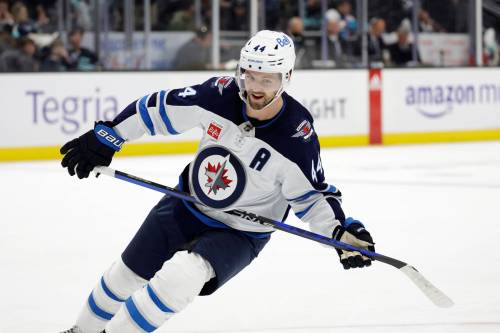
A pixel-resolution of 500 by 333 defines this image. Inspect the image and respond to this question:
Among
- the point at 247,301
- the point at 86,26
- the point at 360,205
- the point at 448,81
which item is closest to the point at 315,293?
the point at 247,301

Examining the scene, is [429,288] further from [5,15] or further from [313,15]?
[313,15]

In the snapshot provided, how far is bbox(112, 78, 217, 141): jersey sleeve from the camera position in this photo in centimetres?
273

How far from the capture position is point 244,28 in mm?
9891

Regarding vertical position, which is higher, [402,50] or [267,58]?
[402,50]

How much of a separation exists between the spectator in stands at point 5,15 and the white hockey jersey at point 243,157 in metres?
6.02

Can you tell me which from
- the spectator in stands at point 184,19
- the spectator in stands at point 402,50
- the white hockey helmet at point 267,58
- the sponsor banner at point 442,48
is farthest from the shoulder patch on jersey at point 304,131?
the sponsor banner at point 442,48

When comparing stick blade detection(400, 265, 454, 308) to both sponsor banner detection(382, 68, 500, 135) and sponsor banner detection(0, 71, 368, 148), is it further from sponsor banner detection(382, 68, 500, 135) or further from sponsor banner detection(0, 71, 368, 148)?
sponsor banner detection(382, 68, 500, 135)

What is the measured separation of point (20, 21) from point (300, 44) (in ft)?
9.38

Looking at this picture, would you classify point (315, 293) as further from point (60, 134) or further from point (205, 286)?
point (60, 134)

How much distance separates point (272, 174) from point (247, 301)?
95 centimetres

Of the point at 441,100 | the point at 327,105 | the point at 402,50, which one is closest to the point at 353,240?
the point at 327,105

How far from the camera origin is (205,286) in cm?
259

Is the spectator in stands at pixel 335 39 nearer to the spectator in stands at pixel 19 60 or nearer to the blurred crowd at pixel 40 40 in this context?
the blurred crowd at pixel 40 40

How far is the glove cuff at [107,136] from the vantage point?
9.15ft
